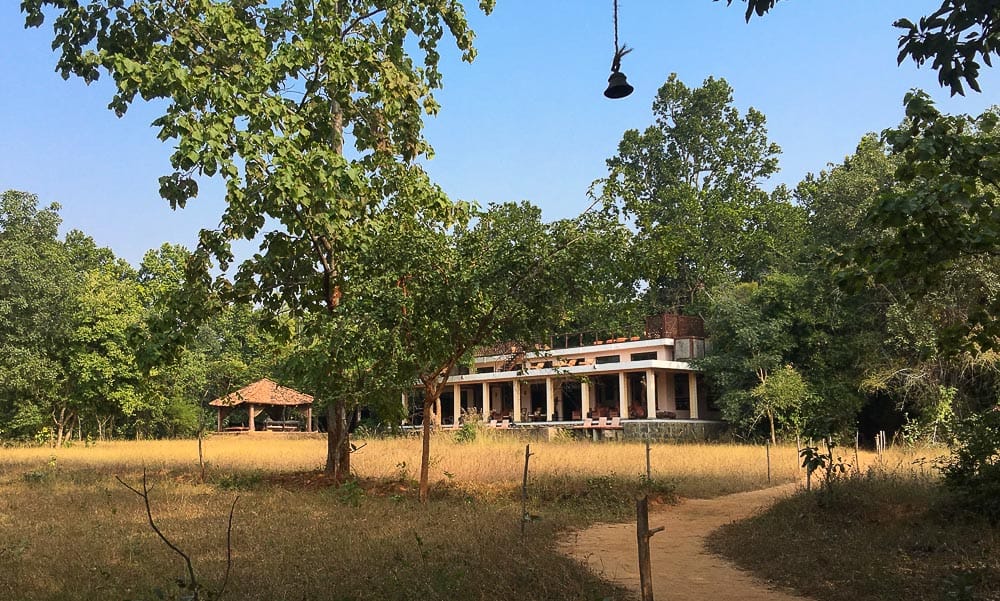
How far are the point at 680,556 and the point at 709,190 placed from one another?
4063cm

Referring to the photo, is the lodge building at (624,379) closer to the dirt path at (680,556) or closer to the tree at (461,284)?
the tree at (461,284)

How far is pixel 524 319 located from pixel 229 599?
297 inches

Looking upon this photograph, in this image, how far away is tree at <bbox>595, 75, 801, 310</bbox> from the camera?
43.9 meters

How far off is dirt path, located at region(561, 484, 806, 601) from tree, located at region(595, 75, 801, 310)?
1119 inches

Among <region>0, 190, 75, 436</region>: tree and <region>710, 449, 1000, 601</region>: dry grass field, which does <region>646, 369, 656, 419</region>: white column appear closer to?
<region>710, 449, 1000, 601</region>: dry grass field

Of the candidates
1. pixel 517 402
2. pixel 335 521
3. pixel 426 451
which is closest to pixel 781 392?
pixel 517 402

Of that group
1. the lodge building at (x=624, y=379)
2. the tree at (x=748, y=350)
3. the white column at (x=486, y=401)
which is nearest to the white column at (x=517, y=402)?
the lodge building at (x=624, y=379)

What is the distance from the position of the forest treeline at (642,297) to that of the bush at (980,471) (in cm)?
117

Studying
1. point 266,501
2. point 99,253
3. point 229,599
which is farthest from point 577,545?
point 99,253

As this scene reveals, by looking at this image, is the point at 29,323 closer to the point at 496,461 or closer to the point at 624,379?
the point at 496,461

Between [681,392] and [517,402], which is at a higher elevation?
[681,392]

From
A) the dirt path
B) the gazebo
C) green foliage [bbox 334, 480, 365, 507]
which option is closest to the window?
the gazebo

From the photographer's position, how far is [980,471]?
9898 millimetres

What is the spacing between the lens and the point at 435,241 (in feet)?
Result: 42.8
